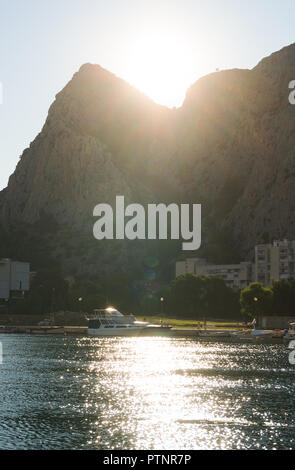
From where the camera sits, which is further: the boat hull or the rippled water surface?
the boat hull

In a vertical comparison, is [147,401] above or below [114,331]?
below

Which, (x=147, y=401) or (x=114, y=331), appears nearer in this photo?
(x=147, y=401)

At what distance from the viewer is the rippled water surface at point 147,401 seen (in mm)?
51875

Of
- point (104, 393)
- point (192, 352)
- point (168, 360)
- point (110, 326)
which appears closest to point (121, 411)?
point (104, 393)

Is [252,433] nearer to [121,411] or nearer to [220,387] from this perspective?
[121,411]

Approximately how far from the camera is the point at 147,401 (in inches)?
2768

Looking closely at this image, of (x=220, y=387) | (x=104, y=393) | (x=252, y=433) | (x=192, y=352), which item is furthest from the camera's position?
(x=192, y=352)

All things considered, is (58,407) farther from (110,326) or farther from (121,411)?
(110,326)

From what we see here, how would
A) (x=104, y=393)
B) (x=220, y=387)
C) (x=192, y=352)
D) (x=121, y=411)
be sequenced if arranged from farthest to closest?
1. (x=192, y=352)
2. (x=220, y=387)
3. (x=104, y=393)
4. (x=121, y=411)

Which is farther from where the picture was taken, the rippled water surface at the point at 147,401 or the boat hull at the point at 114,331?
the boat hull at the point at 114,331

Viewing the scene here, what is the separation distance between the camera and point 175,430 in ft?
180

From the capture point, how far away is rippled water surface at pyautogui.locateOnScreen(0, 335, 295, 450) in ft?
170
